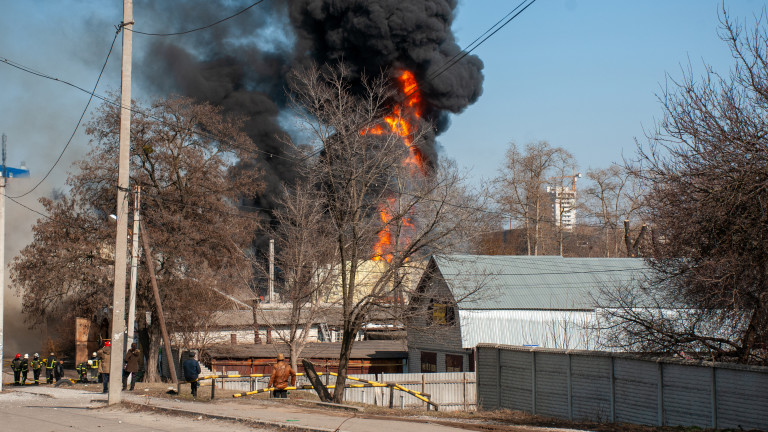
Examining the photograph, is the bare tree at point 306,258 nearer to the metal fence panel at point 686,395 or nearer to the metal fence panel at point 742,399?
the metal fence panel at point 686,395

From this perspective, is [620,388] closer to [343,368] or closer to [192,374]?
[343,368]

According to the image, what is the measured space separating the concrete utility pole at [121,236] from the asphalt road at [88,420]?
2.46 feet

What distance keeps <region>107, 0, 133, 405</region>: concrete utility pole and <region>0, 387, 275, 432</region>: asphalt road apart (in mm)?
749

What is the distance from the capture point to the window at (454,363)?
29845 millimetres

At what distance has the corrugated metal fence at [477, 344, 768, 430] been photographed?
1280 cm

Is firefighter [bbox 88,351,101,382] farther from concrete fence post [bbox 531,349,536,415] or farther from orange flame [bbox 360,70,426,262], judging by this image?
concrete fence post [bbox 531,349,536,415]

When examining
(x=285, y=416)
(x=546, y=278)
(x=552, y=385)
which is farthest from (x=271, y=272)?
(x=285, y=416)

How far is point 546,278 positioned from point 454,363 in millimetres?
5791

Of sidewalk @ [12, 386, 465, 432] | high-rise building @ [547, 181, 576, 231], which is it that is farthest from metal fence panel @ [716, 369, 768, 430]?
high-rise building @ [547, 181, 576, 231]

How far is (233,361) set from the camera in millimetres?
34438

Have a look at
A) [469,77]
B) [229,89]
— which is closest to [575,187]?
[469,77]

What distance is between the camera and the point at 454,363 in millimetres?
30453

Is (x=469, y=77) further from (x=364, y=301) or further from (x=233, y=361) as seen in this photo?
(x=364, y=301)

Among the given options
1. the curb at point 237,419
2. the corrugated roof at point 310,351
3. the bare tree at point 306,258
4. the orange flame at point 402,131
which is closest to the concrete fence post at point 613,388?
the orange flame at point 402,131
